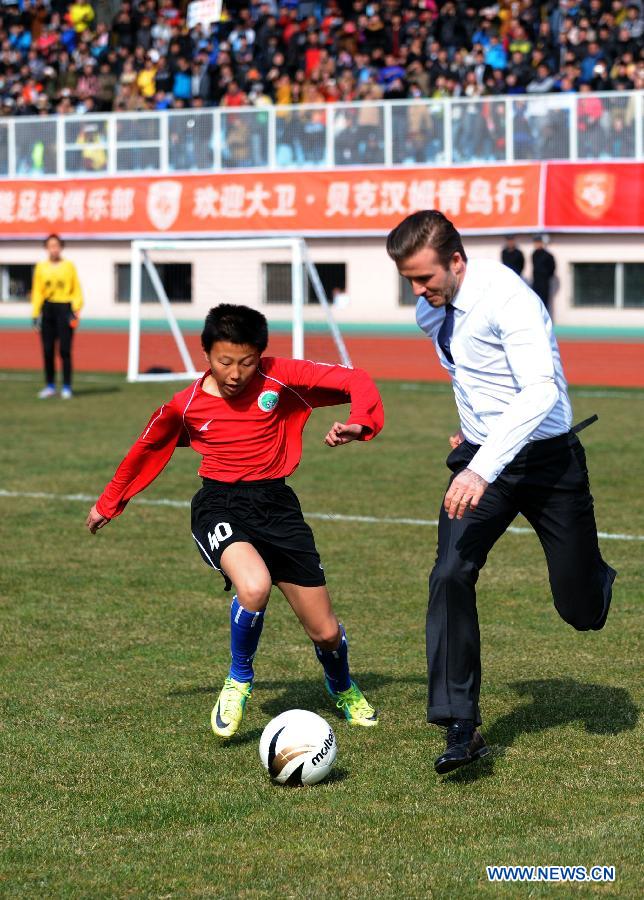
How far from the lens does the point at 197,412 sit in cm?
566

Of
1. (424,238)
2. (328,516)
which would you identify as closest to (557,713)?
(424,238)

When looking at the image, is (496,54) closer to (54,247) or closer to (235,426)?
(54,247)

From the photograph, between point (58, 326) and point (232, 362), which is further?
point (58, 326)

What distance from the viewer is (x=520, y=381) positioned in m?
4.78

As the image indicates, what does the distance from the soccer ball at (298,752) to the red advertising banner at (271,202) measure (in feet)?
65.9

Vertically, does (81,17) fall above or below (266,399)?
above

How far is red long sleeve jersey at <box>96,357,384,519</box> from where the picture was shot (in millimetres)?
5648

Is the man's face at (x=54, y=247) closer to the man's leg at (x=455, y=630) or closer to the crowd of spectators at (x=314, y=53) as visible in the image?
the crowd of spectators at (x=314, y=53)

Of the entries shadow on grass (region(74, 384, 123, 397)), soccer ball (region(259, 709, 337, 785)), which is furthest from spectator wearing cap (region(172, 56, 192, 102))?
soccer ball (region(259, 709, 337, 785))

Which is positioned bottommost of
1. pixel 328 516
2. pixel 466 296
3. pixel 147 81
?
pixel 328 516

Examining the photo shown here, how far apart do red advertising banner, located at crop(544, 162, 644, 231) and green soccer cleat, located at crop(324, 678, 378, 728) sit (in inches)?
743

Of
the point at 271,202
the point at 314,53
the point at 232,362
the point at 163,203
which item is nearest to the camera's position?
the point at 232,362

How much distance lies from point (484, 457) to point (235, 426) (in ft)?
4.30

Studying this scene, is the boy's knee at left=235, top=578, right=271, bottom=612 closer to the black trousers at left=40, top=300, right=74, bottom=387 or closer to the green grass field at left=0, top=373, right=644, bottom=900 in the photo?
the green grass field at left=0, top=373, right=644, bottom=900
